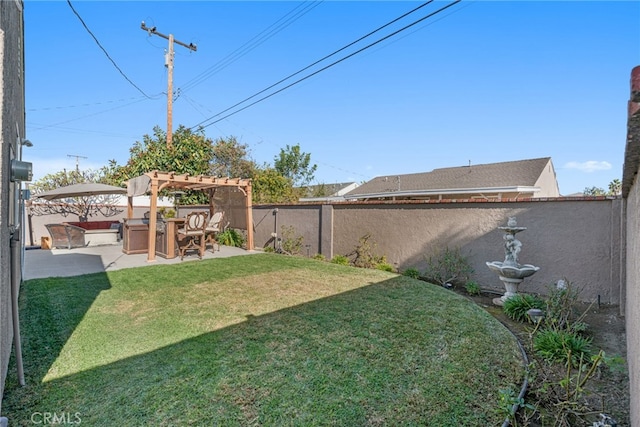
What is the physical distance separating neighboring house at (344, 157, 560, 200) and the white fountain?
24.9 ft

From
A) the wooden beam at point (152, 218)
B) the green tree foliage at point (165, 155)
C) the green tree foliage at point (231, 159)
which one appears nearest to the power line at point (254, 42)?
the green tree foliage at point (165, 155)

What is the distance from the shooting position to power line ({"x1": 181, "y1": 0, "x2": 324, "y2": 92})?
9320mm

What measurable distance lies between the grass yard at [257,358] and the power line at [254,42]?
8.44 meters

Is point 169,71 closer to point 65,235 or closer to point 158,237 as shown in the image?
point 65,235

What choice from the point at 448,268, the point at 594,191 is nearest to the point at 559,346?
the point at 448,268

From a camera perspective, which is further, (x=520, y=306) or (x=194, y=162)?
(x=194, y=162)

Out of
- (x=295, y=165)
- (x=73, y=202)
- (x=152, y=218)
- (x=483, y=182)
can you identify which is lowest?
(x=152, y=218)

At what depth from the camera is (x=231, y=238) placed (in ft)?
39.7

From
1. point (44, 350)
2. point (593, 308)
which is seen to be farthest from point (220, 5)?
point (593, 308)

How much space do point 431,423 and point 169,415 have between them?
6.19 feet

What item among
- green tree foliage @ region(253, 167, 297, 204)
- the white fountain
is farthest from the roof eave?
the white fountain

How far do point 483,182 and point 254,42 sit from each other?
1206 cm

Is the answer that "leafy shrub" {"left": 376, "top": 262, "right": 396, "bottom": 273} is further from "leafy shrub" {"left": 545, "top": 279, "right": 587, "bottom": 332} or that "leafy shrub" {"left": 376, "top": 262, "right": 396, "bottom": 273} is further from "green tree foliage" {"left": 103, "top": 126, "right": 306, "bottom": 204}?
"green tree foliage" {"left": 103, "top": 126, "right": 306, "bottom": 204}

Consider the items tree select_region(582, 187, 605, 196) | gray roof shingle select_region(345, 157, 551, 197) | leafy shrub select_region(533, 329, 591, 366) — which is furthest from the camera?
tree select_region(582, 187, 605, 196)
